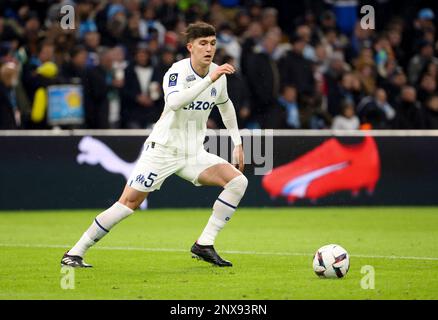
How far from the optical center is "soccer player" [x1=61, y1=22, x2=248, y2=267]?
1063 centimetres

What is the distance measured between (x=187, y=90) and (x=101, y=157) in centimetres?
727

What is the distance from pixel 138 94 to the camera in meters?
18.6

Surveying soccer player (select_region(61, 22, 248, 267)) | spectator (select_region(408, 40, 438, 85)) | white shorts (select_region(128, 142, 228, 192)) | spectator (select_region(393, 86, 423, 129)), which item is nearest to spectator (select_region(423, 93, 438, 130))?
spectator (select_region(393, 86, 423, 129))

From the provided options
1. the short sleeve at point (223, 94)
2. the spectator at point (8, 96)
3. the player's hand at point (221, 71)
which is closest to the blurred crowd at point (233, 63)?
the spectator at point (8, 96)

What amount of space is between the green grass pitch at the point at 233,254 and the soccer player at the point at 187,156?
0.35 meters

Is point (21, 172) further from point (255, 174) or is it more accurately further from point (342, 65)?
point (342, 65)

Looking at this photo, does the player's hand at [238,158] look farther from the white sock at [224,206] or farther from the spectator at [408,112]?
the spectator at [408,112]

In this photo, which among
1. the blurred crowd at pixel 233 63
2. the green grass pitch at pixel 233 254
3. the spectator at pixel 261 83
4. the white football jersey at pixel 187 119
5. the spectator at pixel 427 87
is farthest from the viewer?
the spectator at pixel 427 87

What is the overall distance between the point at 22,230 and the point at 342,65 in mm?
8242

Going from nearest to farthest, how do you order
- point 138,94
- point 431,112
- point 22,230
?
1. point 22,230
2. point 138,94
3. point 431,112

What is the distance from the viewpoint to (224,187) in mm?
11016

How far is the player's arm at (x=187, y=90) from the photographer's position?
33.4 feet

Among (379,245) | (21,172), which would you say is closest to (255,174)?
(21,172)

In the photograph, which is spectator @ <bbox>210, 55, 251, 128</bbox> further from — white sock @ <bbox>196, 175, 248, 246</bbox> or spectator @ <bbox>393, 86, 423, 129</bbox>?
white sock @ <bbox>196, 175, 248, 246</bbox>
